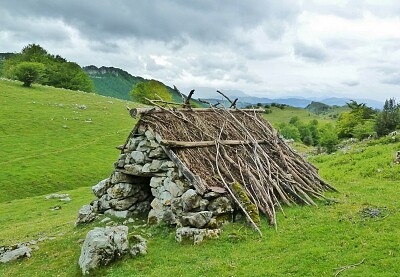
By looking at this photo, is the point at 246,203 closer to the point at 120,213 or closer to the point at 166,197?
the point at 166,197

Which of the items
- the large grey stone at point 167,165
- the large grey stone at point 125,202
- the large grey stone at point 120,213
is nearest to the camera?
the large grey stone at point 167,165

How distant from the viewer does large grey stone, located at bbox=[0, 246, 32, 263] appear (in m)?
15.8

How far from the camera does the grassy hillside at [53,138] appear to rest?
4091cm

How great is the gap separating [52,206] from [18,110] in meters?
36.9

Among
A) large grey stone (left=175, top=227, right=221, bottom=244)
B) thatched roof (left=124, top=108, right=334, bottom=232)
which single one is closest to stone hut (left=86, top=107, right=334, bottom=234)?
thatched roof (left=124, top=108, right=334, bottom=232)

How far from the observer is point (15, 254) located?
629 inches

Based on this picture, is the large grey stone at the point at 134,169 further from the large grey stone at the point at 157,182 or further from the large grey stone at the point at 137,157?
the large grey stone at the point at 157,182

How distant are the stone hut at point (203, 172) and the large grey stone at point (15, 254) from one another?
423 centimetres

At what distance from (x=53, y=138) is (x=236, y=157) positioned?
141 ft

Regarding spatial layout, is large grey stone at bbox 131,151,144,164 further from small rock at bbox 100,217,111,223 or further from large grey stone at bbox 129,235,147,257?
large grey stone at bbox 129,235,147,257

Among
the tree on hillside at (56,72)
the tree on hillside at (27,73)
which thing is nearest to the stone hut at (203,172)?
the tree on hillside at (27,73)

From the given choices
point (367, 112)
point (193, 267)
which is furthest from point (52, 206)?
point (367, 112)

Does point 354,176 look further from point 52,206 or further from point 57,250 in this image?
point 52,206

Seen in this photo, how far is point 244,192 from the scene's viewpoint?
15.7 m
